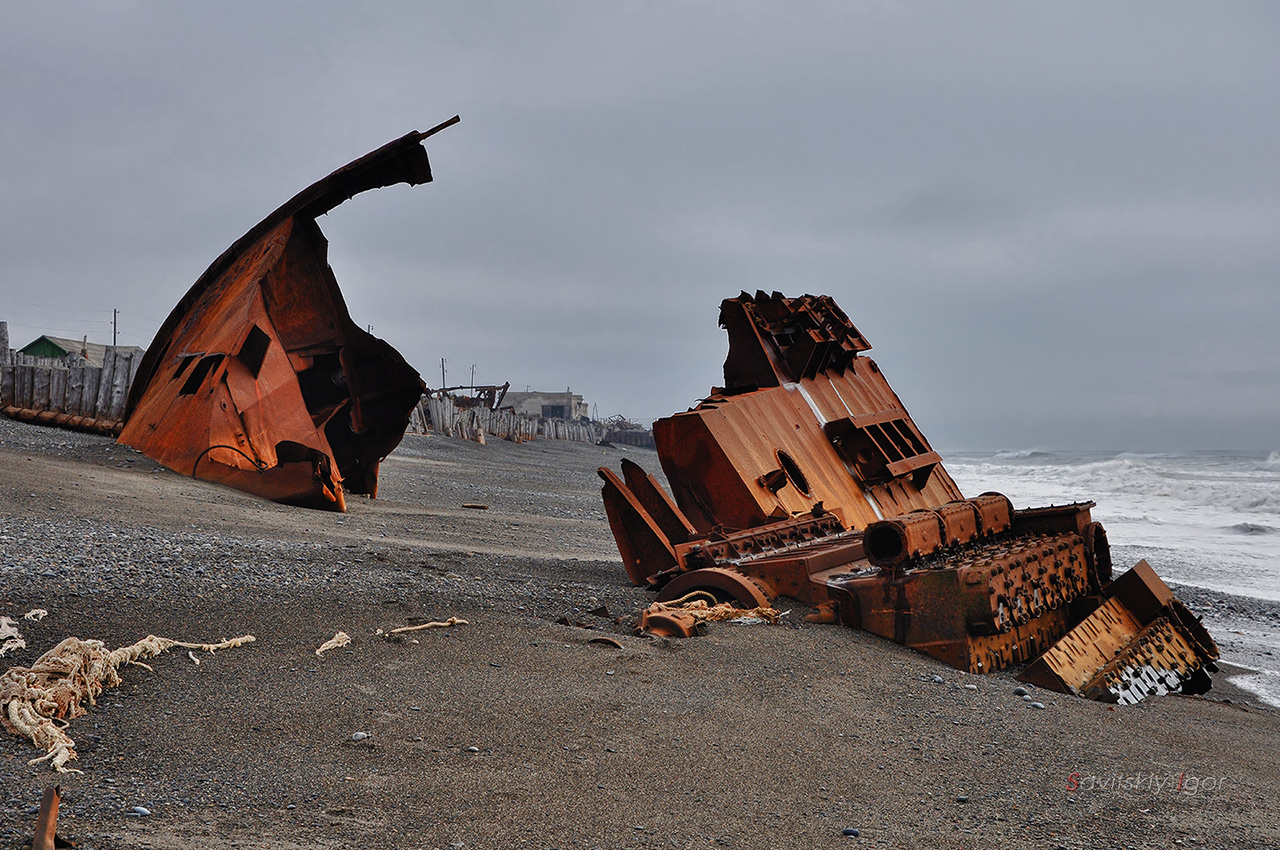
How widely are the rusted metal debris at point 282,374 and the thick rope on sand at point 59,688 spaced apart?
18.3 ft

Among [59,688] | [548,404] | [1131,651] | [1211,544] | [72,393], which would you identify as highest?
[548,404]

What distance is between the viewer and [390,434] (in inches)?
442

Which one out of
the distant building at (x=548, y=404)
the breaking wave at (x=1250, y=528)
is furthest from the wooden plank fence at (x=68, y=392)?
the distant building at (x=548, y=404)

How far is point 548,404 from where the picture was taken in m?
78.8

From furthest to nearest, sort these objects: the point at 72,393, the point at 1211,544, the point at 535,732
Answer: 1. the point at 1211,544
2. the point at 72,393
3. the point at 535,732

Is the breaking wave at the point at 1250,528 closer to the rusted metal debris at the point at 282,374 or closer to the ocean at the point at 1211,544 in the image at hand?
the ocean at the point at 1211,544

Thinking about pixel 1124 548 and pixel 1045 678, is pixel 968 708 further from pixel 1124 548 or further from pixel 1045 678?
pixel 1124 548

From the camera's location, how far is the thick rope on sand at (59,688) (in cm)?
250

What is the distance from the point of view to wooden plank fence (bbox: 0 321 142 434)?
12.0 meters

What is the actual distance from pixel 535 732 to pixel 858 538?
364cm

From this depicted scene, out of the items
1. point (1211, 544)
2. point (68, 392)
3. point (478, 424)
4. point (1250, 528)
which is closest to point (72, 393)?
point (68, 392)

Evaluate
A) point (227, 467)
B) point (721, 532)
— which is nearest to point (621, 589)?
point (721, 532)

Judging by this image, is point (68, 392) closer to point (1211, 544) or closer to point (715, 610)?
point (715, 610)

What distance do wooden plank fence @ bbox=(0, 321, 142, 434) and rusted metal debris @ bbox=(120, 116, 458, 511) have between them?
5.58 ft
